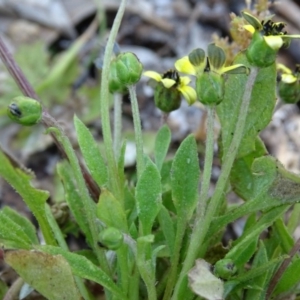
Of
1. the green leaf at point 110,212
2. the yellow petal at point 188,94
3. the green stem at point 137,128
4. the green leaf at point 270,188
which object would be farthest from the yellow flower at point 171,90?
the green leaf at point 110,212

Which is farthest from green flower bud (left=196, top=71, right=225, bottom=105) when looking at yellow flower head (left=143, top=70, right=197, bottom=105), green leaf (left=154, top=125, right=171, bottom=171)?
green leaf (left=154, top=125, right=171, bottom=171)

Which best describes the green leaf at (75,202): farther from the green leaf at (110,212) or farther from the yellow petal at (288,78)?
the yellow petal at (288,78)

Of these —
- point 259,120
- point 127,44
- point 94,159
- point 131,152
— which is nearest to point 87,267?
point 94,159

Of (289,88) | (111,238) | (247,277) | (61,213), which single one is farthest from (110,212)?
(289,88)

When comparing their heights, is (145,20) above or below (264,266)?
below

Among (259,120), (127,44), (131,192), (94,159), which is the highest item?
(259,120)

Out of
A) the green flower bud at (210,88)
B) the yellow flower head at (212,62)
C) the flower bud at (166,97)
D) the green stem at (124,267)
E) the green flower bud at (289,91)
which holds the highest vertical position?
the yellow flower head at (212,62)

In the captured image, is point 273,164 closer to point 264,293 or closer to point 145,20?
point 264,293
